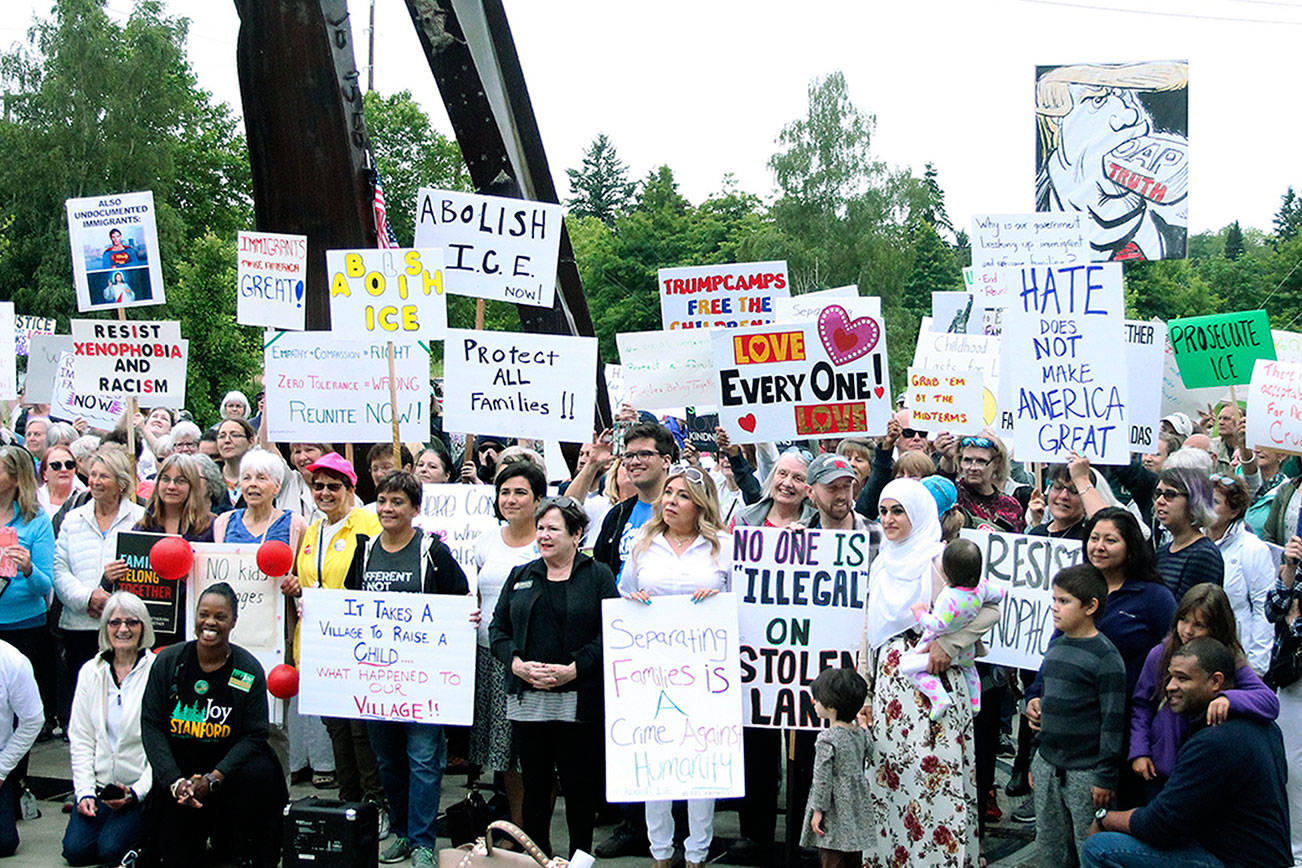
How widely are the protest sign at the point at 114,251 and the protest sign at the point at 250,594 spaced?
4.27 metres

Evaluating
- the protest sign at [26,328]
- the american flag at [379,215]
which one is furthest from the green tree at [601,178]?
the american flag at [379,215]

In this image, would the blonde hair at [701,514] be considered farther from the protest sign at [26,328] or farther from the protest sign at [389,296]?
the protest sign at [26,328]

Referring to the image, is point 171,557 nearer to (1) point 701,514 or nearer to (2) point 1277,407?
(1) point 701,514

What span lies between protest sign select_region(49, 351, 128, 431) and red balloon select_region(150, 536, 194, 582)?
3.25 m

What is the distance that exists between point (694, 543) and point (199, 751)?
2.61 meters

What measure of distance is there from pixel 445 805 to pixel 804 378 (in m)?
3.25

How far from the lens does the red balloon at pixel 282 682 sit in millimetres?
7109

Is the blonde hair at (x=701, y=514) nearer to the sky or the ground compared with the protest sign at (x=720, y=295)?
nearer to the ground

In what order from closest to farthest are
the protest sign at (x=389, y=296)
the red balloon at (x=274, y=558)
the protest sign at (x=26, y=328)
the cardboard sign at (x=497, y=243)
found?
the red balloon at (x=274, y=558) → the protest sign at (x=389, y=296) → the cardboard sign at (x=497, y=243) → the protest sign at (x=26, y=328)

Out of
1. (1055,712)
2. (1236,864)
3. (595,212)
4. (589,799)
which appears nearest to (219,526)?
(589,799)

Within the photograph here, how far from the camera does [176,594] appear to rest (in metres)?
7.63

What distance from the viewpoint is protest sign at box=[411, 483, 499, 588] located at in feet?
25.8

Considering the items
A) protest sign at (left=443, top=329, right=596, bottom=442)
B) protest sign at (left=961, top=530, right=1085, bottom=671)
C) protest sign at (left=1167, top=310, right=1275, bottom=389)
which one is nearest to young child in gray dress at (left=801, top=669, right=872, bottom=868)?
protest sign at (left=961, top=530, right=1085, bottom=671)

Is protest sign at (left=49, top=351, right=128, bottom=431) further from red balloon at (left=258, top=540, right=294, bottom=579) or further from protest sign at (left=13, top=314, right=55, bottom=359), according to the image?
protest sign at (left=13, top=314, right=55, bottom=359)
